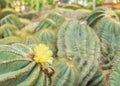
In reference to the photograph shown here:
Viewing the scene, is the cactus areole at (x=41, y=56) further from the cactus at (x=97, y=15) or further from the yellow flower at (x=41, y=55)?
the cactus at (x=97, y=15)

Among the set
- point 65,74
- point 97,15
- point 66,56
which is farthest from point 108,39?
point 65,74

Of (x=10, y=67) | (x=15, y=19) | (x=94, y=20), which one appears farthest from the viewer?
(x=15, y=19)

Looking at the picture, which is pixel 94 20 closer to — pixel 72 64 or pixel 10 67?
pixel 72 64

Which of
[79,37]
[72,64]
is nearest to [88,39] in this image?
[79,37]

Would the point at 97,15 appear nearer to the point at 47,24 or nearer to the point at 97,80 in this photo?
the point at 47,24

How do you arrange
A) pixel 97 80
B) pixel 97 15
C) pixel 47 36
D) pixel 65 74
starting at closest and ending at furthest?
pixel 65 74 → pixel 97 80 → pixel 47 36 → pixel 97 15

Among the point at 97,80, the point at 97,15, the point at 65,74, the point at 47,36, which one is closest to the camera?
the point at 65,74

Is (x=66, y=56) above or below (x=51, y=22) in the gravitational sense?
above
